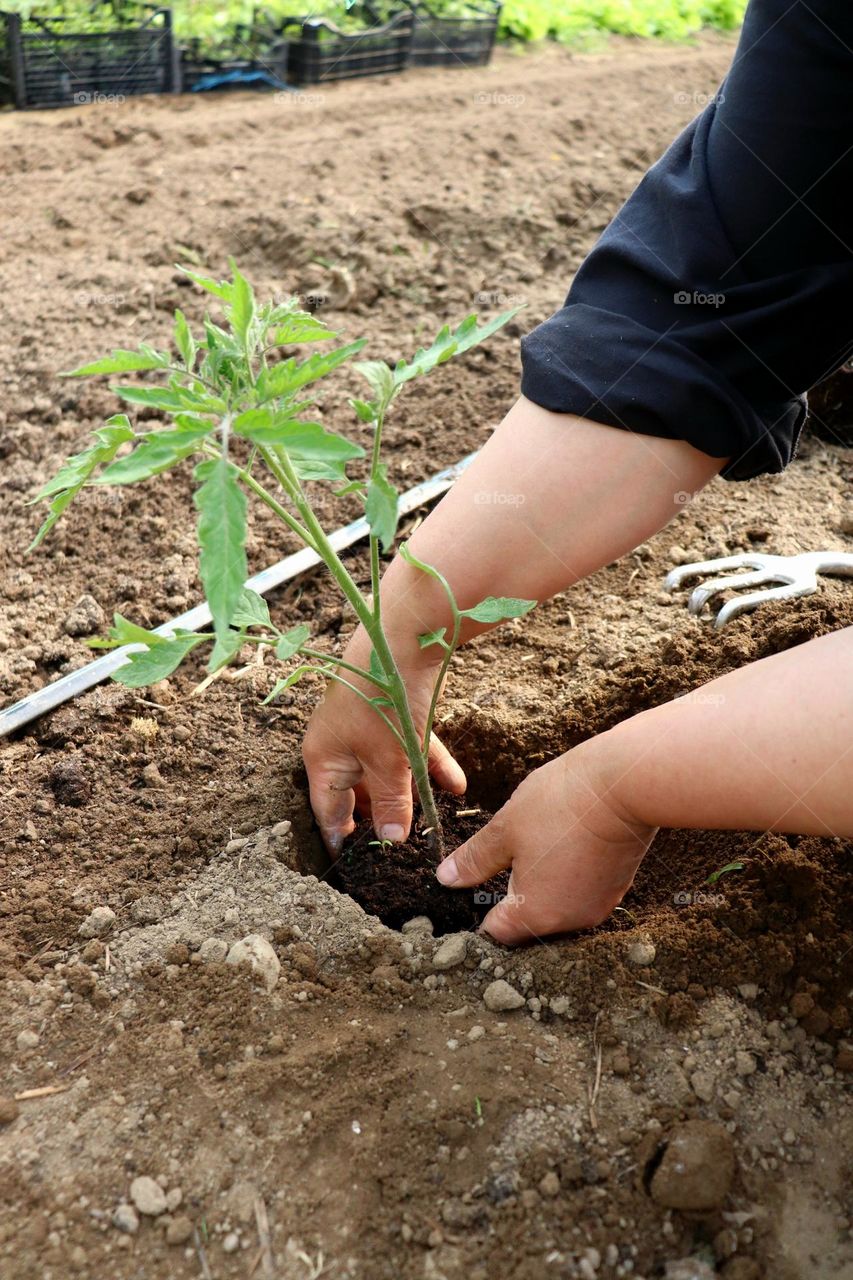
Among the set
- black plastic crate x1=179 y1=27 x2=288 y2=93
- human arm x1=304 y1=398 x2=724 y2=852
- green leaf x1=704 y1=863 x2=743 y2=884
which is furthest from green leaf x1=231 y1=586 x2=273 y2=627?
black plastic crate x1=179 y1=27 x2=288 y2=93

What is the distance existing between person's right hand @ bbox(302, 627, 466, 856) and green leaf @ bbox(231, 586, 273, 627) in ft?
0.98

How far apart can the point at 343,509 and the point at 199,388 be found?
5.03 ft

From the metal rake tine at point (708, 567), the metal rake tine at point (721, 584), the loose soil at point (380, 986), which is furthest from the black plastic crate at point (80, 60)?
the metal rake tine at point (721, 584)

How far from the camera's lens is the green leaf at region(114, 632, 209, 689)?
1503 millimetres

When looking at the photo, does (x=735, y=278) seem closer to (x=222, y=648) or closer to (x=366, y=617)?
(x=366, y=617)

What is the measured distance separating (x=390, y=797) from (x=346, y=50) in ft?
18.1

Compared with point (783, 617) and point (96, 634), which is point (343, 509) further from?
point (783, 617)

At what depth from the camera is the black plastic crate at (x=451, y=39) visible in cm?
661

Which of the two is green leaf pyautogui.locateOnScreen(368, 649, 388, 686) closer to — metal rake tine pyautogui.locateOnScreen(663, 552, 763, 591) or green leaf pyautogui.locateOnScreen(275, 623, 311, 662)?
green leaf pyautogui.locateOnScreen(275, 623, 311, 662)

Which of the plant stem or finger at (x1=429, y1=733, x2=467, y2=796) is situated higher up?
the plant stem

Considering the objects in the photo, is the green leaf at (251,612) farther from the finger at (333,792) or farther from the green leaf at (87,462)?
the finger at (333,792)

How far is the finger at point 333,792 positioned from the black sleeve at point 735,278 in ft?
2.42

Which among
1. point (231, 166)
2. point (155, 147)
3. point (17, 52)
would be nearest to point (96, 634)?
point (231, 166)

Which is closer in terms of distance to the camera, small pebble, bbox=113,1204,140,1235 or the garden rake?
small pebble, bbox=113,1204,140,1235
